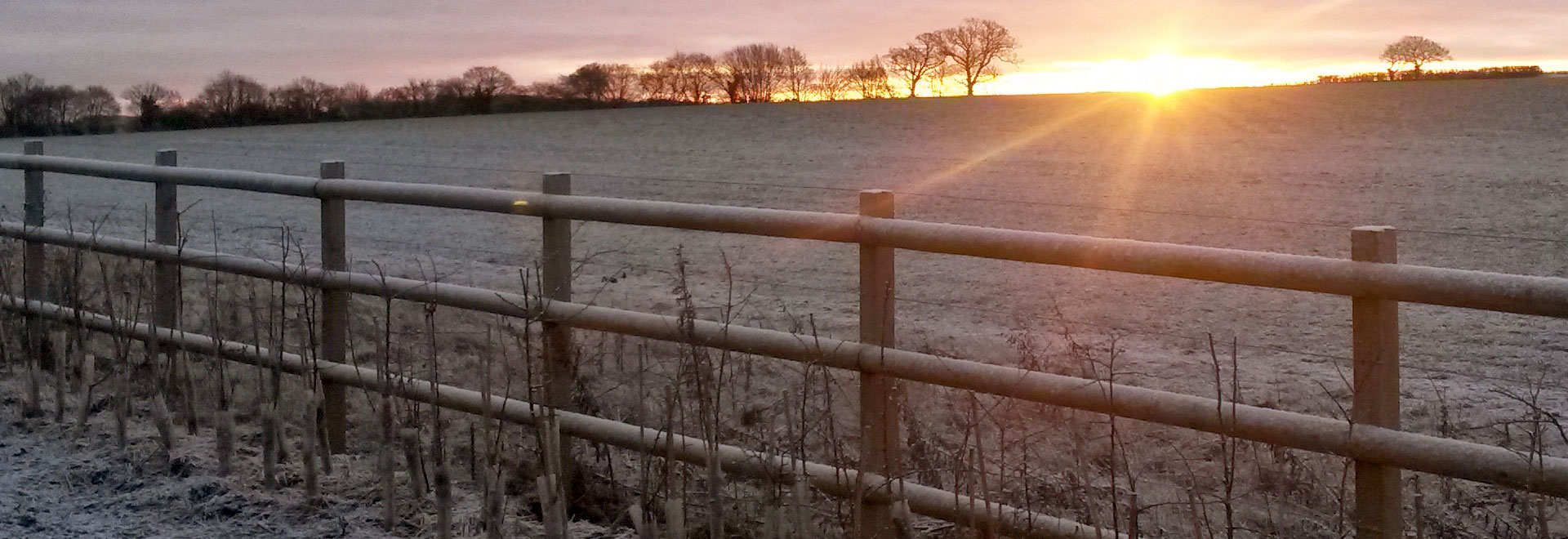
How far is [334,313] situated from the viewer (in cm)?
539

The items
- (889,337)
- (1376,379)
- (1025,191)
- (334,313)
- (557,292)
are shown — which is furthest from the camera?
(1025,191)

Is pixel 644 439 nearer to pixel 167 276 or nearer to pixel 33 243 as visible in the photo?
pixel 167 276

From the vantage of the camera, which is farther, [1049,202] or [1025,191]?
[1025,191]

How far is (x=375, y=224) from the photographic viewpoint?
17.8m

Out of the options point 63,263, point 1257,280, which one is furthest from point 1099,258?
point 63,263

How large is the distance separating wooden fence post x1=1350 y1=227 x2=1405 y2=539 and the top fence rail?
0.05 meters

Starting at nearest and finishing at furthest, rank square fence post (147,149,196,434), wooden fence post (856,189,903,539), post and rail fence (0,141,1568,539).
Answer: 1. post and rail fence (0,141,1568,539)
2. wooden fence post (856,189,903,539)
3. square fence post (147,149,196,434)

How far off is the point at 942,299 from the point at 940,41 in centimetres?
4763

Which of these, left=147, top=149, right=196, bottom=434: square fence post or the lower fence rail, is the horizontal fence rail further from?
left=147, top=149, right=196, bottom=434: square fence post

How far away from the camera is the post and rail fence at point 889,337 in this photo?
2.97 metres

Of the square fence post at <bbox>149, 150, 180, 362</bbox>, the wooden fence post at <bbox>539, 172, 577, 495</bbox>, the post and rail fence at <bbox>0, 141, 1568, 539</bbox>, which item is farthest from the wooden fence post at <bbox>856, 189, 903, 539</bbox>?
the square fence post at <bbox>149, 150, 180, 362</bbox>

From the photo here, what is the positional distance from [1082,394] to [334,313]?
317 centimetres

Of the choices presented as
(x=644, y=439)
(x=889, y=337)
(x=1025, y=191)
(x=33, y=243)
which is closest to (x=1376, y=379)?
(x=889, y=337)

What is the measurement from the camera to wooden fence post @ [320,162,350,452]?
17.5 feet
